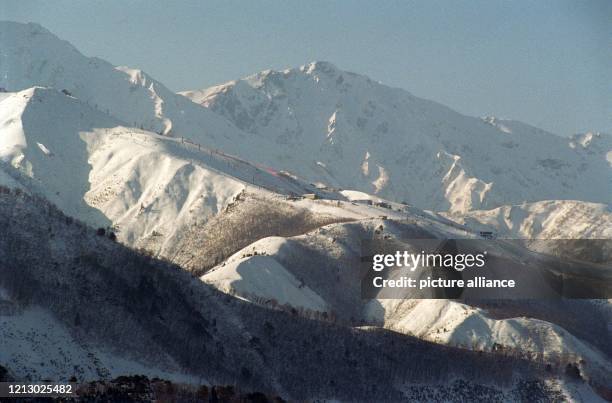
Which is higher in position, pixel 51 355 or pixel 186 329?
pixel 186 329

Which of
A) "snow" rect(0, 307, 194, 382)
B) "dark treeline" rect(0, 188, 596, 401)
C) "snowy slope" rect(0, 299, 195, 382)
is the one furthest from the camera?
"dark treeline" rect(0, 188, 596, 401)

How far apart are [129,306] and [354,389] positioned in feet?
117

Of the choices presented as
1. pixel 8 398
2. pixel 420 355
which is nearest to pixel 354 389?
pixel 420 355

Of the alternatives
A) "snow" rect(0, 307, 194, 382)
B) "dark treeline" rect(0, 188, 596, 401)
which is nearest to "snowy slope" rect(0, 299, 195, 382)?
"snow" rect(0, 307, 194, 382)

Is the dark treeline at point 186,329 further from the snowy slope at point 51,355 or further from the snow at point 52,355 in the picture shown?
the snow at point 52,355

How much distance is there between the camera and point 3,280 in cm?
16475

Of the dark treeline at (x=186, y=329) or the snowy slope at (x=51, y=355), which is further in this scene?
the dark treeline at (x=186, y=329)

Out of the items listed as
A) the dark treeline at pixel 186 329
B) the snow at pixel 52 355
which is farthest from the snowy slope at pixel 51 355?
the dark treeline at pixel 186 329

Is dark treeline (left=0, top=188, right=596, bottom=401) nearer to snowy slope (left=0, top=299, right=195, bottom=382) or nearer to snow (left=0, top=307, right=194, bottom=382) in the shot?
snowy slope (left=0, top=299, right=195, bottom=382)

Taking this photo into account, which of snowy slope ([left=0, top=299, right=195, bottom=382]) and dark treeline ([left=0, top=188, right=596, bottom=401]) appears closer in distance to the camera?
snowy slope ([left=0, top=299, right=195, bottom=382])

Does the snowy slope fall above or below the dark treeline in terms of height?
below

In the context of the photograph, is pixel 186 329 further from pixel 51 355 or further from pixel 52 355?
pixel 51 355

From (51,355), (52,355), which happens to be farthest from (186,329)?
(51,355)

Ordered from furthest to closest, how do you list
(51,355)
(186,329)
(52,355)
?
(186,329) < (52,355) < (51,355)
